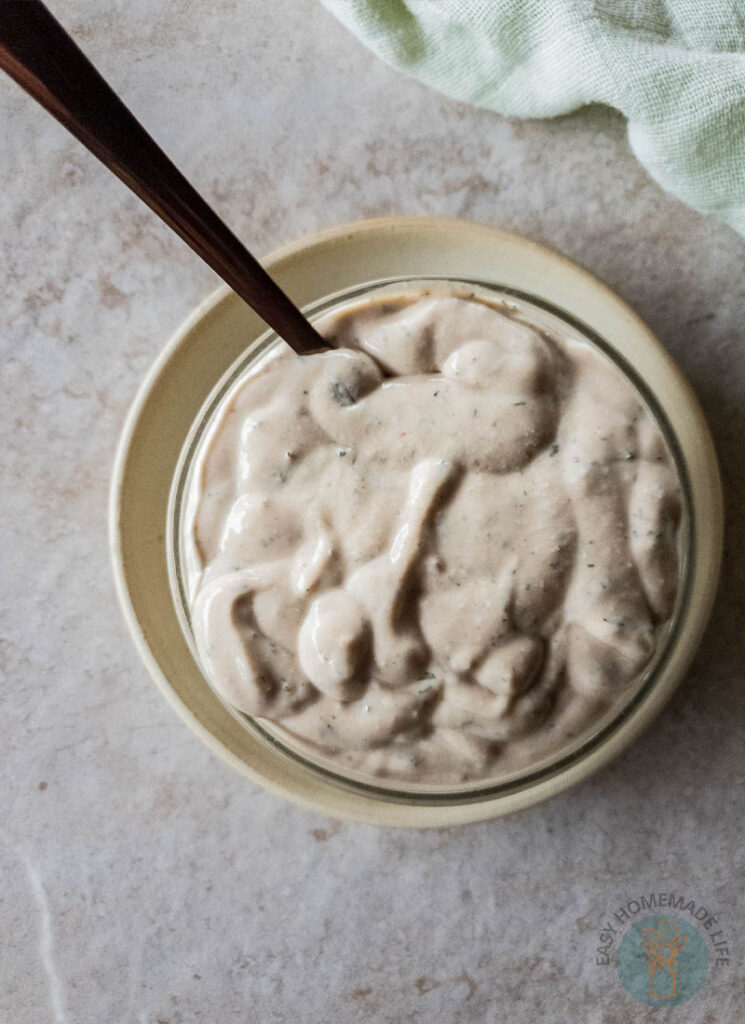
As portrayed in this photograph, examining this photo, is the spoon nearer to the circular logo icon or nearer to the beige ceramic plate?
the beige ceramic plate

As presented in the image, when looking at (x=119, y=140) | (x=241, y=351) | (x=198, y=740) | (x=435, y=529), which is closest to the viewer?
(x=119, y=140)

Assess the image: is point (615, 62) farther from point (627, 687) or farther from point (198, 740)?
point (198, 740)

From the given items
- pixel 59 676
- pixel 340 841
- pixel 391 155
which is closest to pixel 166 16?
pixel 391 155

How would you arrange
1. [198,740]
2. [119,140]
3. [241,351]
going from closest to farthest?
[119,140], [241,351], [198,740]

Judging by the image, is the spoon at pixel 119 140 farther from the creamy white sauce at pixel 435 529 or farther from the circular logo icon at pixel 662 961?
the circular logo icon at pixel 662 961

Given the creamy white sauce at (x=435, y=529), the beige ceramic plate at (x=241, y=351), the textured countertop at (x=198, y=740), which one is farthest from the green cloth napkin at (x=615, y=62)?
the creamy white sauce at (x=435, y=529)

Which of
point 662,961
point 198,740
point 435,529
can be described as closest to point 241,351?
point 435,529

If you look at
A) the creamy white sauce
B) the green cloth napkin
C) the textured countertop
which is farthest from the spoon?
the green cloth napkin
